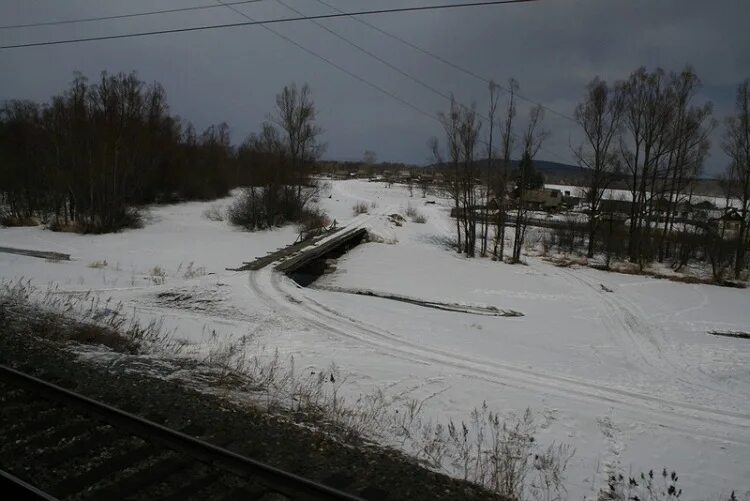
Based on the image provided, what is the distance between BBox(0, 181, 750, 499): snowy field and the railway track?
378cm

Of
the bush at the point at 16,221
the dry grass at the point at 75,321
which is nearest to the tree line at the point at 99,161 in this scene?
the bush at the point at 16,221

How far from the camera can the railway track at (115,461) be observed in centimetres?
425

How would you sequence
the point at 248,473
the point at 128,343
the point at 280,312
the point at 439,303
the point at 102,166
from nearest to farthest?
the point at 248,473 < the point at 128,343 < the point at 280,312 < the point at 439,303 < the point at 102,166

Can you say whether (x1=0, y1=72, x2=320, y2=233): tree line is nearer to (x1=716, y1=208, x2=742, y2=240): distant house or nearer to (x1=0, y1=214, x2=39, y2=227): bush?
(x1=0, y1=214, x2=39, y2=227): bush

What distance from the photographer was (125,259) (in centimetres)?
2358

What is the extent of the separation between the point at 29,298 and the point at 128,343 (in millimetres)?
4898

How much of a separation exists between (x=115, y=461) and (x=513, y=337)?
41.2 feet

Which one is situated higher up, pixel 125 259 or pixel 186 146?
pixel 186 146

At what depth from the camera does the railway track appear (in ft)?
14.0

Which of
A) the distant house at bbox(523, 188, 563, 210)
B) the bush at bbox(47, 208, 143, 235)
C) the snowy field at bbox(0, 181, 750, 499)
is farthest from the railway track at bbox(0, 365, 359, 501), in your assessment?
the distant house at bbox(523, 188, 563, 210)

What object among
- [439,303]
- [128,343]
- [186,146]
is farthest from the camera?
[186,146]

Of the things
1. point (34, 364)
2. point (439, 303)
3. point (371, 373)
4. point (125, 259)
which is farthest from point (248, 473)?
point (125, 259)

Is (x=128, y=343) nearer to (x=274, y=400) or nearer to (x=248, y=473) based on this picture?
(x=274, y=400)

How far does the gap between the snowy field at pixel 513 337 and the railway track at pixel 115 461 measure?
149 inches
